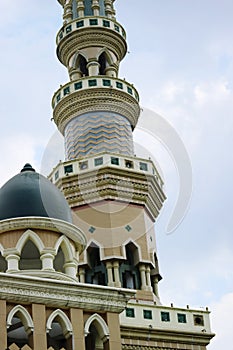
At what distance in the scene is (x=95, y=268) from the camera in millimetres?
25688

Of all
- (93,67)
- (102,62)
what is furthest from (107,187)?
(102,62)

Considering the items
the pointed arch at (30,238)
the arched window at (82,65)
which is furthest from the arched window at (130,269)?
the arched window at (82,65)

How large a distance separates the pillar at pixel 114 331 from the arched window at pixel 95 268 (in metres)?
4.56

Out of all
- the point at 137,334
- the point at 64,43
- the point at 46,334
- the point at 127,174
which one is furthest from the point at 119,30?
the point at 46,334

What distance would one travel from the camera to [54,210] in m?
22.2

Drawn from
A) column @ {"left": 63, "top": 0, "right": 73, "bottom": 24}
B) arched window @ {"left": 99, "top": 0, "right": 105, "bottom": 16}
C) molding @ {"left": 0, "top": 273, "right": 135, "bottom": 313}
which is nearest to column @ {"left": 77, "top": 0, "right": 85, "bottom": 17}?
column @ {"left": 63, "top": 0, "right": 73, "bottom": 24}

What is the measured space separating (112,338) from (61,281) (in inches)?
68.0

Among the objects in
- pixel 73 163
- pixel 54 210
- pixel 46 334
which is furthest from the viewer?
pixel 73 163

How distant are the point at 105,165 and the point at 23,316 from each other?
7.62 m

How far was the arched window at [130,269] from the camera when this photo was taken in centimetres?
2544

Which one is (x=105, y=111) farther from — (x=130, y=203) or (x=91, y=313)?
(x=91, y=313)

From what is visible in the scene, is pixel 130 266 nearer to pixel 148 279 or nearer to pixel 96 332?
pixel 148 279

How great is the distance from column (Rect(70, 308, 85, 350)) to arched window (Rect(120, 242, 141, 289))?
202 inches

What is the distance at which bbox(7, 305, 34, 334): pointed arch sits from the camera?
63.9 ft
